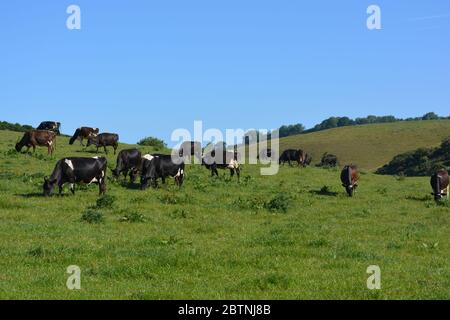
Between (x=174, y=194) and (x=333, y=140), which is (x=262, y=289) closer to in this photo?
(x=174, y=194)

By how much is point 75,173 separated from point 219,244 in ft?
35.1

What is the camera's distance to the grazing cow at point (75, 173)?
926 inches

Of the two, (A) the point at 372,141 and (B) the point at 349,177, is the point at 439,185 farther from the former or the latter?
(A) the point at 372,141

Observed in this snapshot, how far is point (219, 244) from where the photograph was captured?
15.6 metres

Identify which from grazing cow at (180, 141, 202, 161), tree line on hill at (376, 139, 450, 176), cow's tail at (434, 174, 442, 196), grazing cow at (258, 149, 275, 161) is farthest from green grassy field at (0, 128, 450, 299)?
tree line on hill at (376, 139, 450, 176)

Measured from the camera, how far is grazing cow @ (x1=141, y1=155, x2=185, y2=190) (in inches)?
1097

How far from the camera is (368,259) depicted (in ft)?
45.2

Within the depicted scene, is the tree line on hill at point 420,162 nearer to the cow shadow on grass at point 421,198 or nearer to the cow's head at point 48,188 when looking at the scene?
the cow shadow on grass at point 421,198

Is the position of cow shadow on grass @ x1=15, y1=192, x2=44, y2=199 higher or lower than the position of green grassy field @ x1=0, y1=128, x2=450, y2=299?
higher

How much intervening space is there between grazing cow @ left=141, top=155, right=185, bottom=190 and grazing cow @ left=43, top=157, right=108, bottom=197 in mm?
2760

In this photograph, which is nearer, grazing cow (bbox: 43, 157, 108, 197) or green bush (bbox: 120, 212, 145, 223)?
green bush (bbox: 120, 212, 145, 223)

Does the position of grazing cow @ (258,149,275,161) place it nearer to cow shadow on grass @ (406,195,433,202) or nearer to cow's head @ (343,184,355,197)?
cow's head @ (343,184,355,197)

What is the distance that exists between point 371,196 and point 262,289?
789 inches
